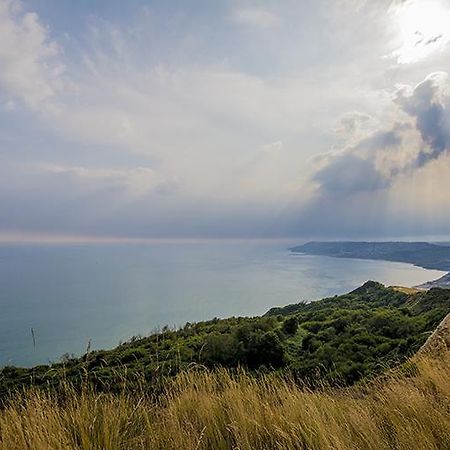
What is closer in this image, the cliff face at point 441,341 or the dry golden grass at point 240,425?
the dry golden grass at point 240,425

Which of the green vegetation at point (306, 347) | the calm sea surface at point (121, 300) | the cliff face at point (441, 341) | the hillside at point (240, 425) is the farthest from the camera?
the calm sea surface at point (121, 300)

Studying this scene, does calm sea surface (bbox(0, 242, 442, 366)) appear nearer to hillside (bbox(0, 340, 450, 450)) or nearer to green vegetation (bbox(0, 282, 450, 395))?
green vegetation (bbox(0, 282, 450, 395))

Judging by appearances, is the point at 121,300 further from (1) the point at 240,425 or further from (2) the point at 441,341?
(1) the point at 240,425

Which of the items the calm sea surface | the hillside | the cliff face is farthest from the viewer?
the calm sea surface

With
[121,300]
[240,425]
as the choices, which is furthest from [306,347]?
[121,300]

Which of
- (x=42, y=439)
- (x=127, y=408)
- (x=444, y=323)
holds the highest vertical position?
(x=42, y=439)

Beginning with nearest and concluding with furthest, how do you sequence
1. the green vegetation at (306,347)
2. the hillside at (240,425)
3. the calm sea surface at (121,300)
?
the hillside at (240,425) → the green vegetation at (306,347) → the calm sea surface at (121,300)

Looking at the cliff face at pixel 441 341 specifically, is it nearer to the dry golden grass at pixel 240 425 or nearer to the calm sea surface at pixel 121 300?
the dry golden grass at pixel 240 425

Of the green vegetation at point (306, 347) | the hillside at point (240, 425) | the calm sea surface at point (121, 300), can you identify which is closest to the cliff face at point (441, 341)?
the hillside at point (240, 425)

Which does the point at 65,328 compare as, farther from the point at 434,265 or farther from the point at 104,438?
the point at 434,265

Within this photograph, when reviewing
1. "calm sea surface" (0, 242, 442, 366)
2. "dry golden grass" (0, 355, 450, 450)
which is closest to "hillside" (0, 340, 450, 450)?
"dry golden grass" (0, 355, 450, 450)

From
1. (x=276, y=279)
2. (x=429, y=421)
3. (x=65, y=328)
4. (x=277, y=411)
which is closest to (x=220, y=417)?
(x=277, y=411)
